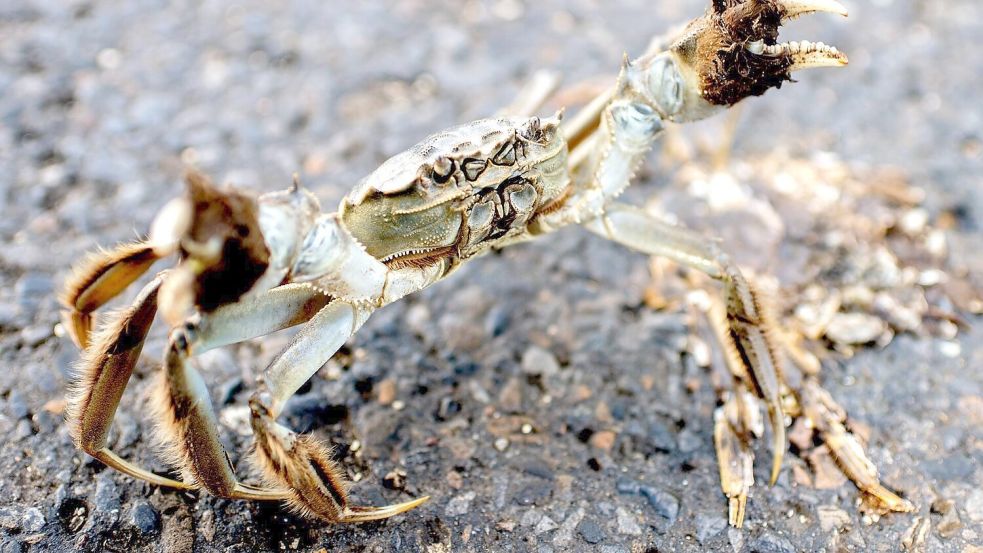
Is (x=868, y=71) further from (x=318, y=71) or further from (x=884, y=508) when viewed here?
(x=318, y=71)

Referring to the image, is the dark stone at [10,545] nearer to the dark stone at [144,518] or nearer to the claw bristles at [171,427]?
the dark stone at [144,518]

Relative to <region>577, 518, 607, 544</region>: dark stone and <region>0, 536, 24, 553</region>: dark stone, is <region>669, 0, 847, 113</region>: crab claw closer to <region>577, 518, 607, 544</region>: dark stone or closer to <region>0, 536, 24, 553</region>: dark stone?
<region>577, 518, 607, 544</region>: dark stone

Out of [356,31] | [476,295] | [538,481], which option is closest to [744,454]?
[538,481]

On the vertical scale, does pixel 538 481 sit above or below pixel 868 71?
below

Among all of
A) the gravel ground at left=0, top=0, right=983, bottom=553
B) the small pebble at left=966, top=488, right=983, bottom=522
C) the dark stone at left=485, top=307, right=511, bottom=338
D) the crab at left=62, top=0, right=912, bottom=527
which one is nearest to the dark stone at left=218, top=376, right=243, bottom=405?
the gravel ground at left=0, top=0, right=983, bottom=553

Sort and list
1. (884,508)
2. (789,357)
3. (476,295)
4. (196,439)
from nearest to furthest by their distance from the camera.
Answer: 1. (196,439)
2. (884,508)
3. (789,357)
4. (476,295)

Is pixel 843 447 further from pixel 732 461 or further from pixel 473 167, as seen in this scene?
pixel 473 167

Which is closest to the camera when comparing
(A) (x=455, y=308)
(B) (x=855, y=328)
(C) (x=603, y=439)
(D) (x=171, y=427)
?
(D) (x=171, y=427)

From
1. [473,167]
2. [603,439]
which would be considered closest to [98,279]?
[473,167]
